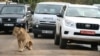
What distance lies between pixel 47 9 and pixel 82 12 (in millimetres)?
6531

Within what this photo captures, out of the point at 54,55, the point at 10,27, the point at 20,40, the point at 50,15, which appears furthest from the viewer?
the point at 10,27

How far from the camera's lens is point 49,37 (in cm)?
2444

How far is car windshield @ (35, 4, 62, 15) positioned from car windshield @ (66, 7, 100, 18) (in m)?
5.92

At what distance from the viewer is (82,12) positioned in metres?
18.0

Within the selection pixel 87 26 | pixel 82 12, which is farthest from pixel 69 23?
pixel 82 12

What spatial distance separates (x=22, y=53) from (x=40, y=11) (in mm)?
9182

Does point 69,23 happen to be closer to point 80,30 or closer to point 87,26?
point 80,30

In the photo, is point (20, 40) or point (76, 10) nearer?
point (20, 40)

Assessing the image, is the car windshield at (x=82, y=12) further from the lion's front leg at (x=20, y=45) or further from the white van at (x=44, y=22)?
the white van at (x=44, y=22)

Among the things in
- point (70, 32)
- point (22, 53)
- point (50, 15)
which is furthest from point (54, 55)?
point (50, 15)

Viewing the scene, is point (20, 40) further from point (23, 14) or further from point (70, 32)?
point (23, 14)

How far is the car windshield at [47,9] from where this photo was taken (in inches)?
947

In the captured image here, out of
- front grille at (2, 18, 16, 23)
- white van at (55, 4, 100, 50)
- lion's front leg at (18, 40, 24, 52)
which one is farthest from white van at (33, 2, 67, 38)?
lion's front leg at (18, 40, 24, 52)

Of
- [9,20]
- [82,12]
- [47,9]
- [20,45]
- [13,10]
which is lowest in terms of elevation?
[9,20]
